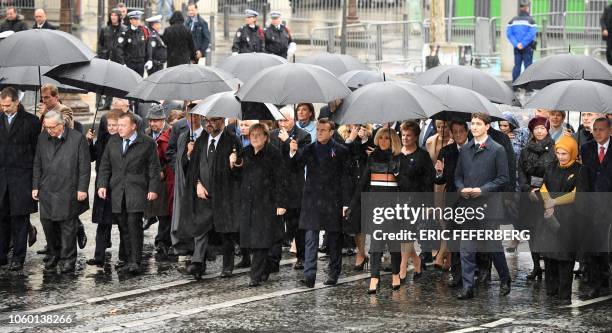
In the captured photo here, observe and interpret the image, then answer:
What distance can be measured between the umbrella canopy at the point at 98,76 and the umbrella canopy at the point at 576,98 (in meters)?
4.54

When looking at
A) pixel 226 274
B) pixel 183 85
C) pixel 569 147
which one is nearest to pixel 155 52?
pixel 183 85

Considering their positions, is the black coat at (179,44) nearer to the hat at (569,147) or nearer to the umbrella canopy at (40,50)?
the umbrella canopy at (40,50)

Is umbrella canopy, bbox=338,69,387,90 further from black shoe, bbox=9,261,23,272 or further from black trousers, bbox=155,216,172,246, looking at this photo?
black shoe, bbox=9,261,23,272

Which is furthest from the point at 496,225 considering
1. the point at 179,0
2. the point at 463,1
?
the point at 463,1

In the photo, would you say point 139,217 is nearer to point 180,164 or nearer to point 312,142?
point 180,164

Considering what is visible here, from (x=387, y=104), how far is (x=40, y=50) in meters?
4.02

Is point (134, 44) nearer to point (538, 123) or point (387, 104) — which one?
point (538, 123)

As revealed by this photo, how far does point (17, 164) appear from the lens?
1473cm

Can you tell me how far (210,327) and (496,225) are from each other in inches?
121

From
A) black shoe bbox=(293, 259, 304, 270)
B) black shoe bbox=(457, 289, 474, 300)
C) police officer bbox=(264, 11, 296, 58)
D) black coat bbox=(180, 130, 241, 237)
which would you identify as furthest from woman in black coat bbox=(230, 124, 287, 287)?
police officer bbox=(264, 11, 296, 58)

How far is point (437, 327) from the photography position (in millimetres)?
11883

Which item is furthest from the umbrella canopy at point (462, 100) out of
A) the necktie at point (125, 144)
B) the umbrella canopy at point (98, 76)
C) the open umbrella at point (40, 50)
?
the open umbrella at point (40, 50)

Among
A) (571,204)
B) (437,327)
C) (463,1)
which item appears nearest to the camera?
(437,327)

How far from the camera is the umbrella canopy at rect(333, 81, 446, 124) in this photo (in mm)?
12844
